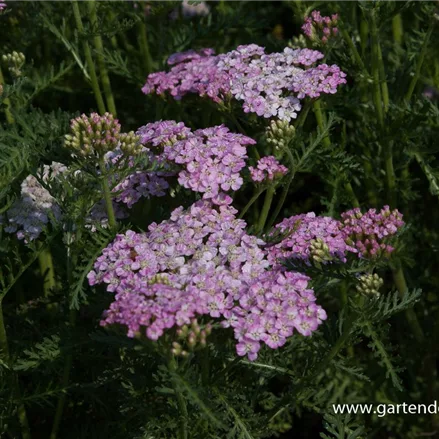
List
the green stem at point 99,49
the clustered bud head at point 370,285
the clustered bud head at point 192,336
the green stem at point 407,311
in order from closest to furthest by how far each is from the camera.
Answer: the clustered bud head at point 192,336 → the clustered bud head at point 370,285 → the green stem at point 407,311 → the green stem at point 99,49

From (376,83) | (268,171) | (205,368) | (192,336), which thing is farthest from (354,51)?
(192,336)

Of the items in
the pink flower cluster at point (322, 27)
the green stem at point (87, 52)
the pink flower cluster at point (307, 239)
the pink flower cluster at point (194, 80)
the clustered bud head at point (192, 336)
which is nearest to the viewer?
the clustered bud head at point (192, 336)

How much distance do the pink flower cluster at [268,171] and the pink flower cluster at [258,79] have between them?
1.22ft

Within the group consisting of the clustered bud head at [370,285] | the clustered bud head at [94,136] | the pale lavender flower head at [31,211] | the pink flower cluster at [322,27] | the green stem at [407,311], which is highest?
the clustered bud head at [94,136]

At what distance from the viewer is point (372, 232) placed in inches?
130

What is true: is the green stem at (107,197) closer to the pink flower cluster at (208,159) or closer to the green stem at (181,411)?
the pink flower cluster at (208,159)

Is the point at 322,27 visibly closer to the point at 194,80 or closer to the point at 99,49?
the point at 194,80

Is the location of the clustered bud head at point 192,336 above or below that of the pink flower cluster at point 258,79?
below

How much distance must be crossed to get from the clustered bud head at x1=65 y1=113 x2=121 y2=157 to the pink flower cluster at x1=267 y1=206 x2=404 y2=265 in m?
0.84

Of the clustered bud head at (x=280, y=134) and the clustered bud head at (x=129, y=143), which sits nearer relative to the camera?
the clustered bud head at (x=129, y=143)

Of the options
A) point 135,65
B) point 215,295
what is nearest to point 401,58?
point 135,65

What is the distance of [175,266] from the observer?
334 cm

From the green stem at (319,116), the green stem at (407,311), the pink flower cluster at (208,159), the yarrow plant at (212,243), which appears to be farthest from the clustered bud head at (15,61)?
the green stem at (407,311)

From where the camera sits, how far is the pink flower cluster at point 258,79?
3992mm
